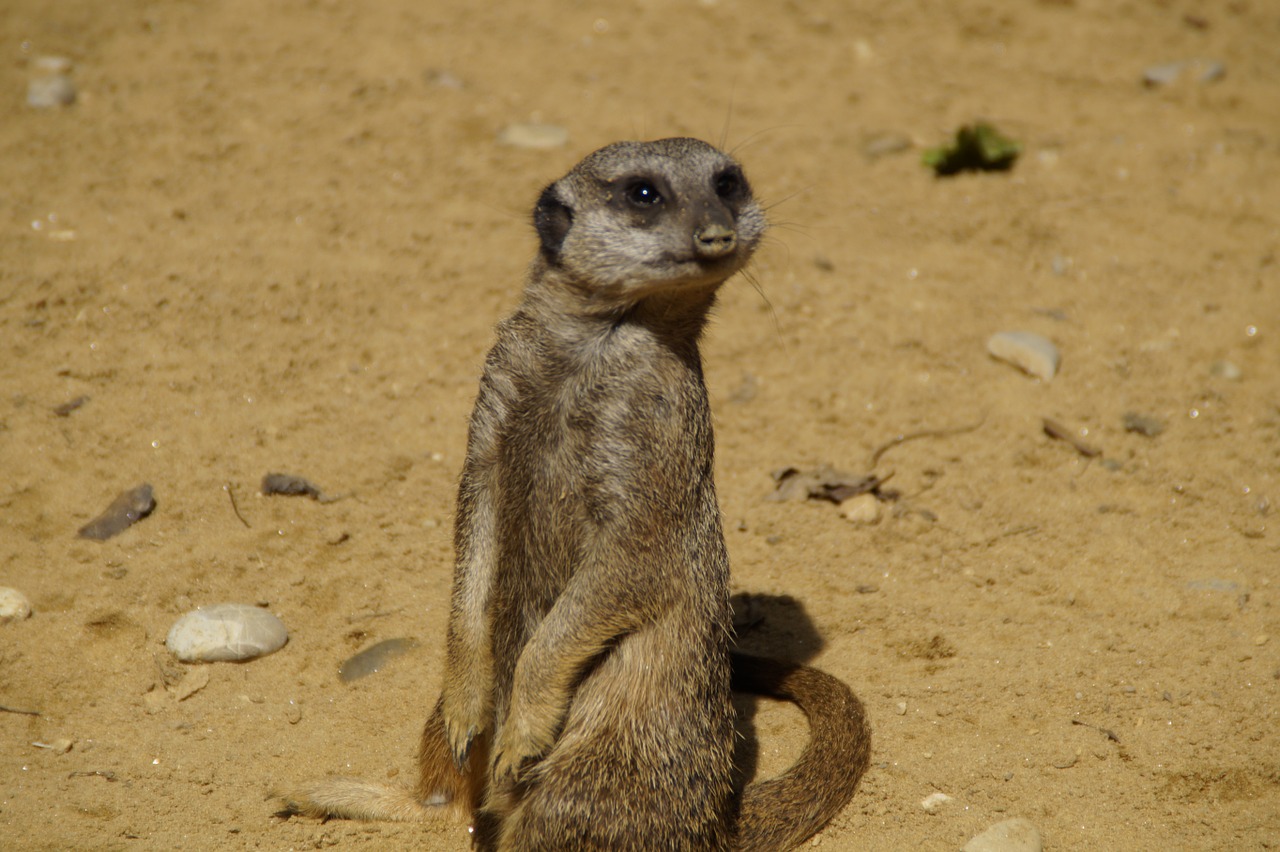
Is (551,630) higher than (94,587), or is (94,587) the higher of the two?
(551,630)

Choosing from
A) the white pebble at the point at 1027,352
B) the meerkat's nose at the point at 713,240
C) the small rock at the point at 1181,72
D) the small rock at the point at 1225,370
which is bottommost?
the white pebble at the point at 1027,352

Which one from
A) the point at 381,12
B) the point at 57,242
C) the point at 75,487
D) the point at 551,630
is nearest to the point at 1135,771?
the point at 551,630

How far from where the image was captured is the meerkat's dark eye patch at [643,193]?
9.67 feet

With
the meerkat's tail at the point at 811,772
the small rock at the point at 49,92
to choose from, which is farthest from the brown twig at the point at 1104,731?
the small rock at the point at 49,92

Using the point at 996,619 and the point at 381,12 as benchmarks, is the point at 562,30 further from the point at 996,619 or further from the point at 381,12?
the point at 996,619

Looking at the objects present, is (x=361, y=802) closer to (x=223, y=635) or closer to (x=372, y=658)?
(x=372, y=658)

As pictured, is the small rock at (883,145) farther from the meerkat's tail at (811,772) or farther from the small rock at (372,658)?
the small rock at (372,658)

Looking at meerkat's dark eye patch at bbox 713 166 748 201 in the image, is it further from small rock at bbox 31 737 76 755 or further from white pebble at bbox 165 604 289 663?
small rock at bbox 31 737 76 755

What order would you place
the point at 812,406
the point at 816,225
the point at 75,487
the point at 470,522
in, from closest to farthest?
the point at 470,522 → the point at 75,487 → the point at 812,406 → the point at 816,225

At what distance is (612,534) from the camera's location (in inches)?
115

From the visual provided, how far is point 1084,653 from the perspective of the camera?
3820 mm

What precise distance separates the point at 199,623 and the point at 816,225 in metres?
3.73

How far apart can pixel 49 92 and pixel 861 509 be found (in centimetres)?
483

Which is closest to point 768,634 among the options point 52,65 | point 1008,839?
point 1008,839
